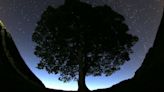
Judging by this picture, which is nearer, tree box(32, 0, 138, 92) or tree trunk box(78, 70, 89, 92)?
tree trunk box(78, 70, 89, 92)

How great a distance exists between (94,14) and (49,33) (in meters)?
6.48

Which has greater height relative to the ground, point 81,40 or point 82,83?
point 81,40

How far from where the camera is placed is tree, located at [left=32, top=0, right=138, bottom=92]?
3691cm

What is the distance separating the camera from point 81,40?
3747 cm

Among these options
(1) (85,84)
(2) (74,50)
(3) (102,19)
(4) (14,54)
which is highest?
(3) (102,19)

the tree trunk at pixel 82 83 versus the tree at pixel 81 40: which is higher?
the tree at pixel 81 40

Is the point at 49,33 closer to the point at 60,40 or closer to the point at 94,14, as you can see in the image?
the point at 60,40

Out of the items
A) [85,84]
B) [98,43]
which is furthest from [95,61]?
[85,84]

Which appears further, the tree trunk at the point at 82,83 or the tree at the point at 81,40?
the tree at the point at 81,40

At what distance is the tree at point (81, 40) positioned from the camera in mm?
36906

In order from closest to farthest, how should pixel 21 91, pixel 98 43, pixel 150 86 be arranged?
pixel 150 86 < pixel 21 91 < pixel 98 43

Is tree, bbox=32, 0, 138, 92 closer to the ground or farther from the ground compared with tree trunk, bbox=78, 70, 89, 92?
farther from the ground

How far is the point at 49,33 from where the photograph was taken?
3875cm

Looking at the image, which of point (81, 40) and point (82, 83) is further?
point (81, 40)
